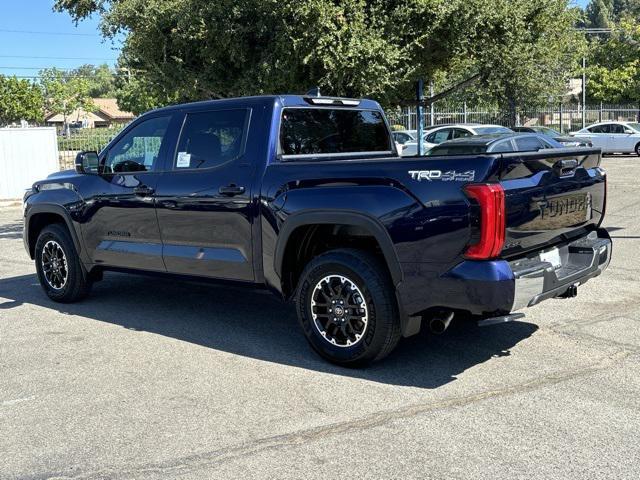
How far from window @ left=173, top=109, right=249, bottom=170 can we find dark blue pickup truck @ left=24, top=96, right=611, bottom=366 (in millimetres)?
13

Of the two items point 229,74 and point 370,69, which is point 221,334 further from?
point 229,74

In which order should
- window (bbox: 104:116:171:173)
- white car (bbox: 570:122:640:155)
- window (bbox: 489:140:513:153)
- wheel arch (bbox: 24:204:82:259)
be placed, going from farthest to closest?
white car (bbox: 570:122:640:155)
window (bbox: 489:140:513:153)
wheel arch (bbox: 24:204:82:259)
window (bbox: 104:116:171:173)

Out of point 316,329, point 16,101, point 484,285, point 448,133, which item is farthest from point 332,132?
point 16,101

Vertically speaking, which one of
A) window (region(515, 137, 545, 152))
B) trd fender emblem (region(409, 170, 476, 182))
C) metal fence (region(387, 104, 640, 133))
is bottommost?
trd fender emblem (region(409, 170, 476, 182))

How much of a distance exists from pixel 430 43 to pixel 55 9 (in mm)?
10248

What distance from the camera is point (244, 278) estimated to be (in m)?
5.84

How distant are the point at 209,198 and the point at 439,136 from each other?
19.5 m

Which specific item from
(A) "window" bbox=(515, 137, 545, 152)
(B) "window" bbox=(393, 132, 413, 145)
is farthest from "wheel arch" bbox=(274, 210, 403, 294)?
(B) "window" bbox=(393, 132, 413, 145)

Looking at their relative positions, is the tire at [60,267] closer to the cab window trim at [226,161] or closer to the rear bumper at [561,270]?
the cab window trim at [226,161]

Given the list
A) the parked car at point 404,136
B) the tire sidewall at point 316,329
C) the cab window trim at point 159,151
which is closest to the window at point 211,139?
the cab window trim at point 159,151

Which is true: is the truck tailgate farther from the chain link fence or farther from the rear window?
the chain link fence

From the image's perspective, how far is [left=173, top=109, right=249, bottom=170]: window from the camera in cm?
595

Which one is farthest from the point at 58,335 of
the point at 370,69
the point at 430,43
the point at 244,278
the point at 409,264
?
the point at 430,43

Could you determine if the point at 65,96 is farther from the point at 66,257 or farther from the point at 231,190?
the point at 231,190
